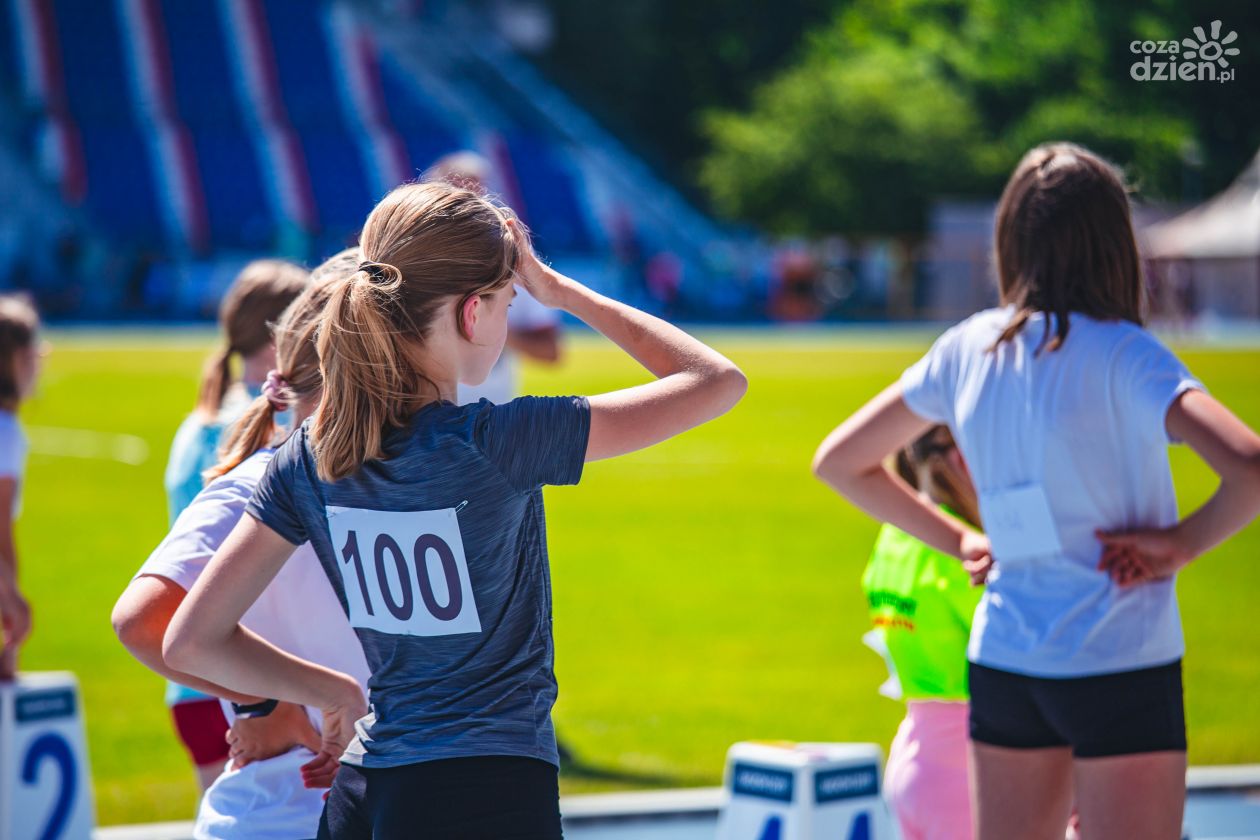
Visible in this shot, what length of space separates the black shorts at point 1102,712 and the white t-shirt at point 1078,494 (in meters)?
0.03

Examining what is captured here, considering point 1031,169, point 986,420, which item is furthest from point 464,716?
point 1031,169

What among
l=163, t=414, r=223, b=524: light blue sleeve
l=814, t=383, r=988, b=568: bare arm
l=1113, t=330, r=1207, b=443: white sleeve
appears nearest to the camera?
l=1113, t=330, r=1207, b=443: white sleeve

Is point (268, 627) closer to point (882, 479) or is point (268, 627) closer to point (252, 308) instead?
point (252, 308)

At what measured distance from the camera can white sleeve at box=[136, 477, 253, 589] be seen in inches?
103

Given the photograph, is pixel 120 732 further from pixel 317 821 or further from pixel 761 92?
pixel 761 92

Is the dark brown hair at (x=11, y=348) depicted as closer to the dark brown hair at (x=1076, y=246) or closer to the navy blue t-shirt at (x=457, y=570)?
the navy blue t-shirt at (x=457, y=570)

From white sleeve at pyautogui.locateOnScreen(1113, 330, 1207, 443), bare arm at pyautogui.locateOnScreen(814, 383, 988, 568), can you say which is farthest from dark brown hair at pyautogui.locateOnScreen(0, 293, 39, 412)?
white sleeve at pyautogui.locateOnScreen(1113, 330, 1207, 443)

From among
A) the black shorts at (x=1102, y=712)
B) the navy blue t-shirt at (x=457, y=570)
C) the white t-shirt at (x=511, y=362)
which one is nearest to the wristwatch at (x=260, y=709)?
the navy blue t-shirt at (x=457, y=570)

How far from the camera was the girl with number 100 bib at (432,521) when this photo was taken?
2.30m

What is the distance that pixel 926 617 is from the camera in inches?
136

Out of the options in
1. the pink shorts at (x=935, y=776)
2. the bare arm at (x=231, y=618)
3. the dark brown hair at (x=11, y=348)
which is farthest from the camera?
the dark brown hair at (x=11, y=348)

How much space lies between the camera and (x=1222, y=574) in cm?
1132

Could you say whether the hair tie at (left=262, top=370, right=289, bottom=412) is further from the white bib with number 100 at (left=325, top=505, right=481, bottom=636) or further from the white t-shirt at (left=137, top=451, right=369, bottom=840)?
the white bib with number 100 at (left=325, top=505, right=481, bottom=636)

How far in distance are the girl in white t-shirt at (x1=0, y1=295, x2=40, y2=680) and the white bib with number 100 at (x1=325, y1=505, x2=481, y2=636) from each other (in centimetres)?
240
